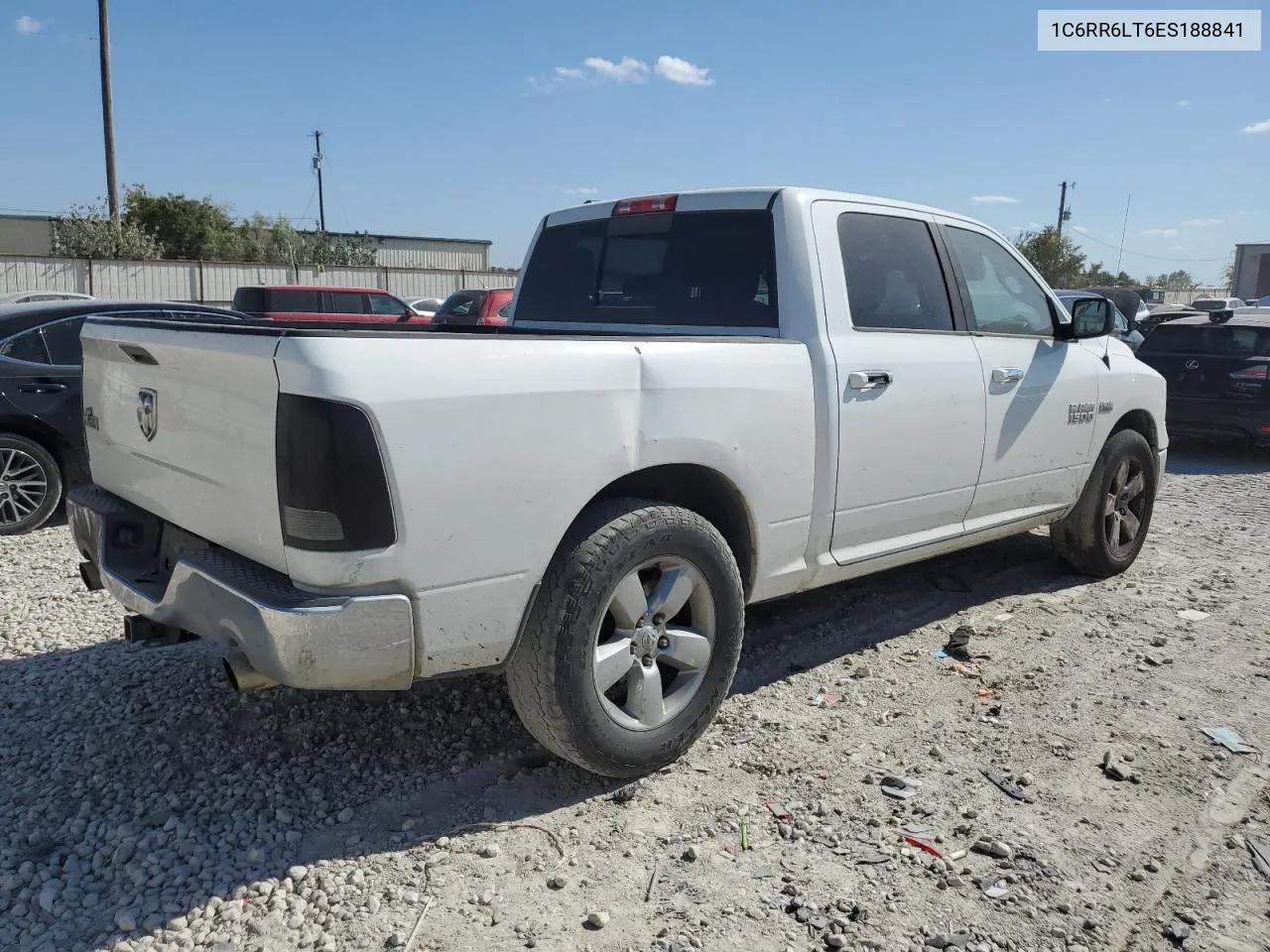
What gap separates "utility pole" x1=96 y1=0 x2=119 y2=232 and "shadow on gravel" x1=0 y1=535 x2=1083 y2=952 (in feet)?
99.0

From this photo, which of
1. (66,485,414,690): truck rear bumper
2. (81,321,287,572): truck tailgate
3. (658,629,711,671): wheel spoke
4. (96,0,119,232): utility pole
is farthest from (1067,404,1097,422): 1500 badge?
(96,0,119,232): utility pole

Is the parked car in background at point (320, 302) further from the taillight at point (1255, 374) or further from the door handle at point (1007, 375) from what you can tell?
the door handle at point (1007, 375)

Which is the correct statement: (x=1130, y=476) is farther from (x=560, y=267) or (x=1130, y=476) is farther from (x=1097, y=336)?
(x=560, y=267)

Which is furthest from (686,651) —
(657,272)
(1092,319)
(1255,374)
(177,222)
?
(177,222)

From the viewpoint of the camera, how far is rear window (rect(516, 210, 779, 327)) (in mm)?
3936

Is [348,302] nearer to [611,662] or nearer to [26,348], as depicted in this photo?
[26,348]

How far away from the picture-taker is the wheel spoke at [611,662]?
3064 millimetres

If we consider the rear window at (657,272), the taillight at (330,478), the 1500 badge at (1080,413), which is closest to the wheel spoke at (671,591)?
the taillight at (330,478)

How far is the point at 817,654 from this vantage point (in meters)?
4.52

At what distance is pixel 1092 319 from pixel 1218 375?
669cm

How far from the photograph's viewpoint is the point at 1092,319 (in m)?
5.07

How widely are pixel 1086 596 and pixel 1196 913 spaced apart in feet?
9.70

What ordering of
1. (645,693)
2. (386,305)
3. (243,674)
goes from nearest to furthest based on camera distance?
(243,674)
(645,693)
(386,305)

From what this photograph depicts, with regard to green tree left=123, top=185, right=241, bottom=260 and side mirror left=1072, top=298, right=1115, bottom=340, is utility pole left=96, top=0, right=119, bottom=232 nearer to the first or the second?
green tree left=123, top=185, right=241, bottom=260
